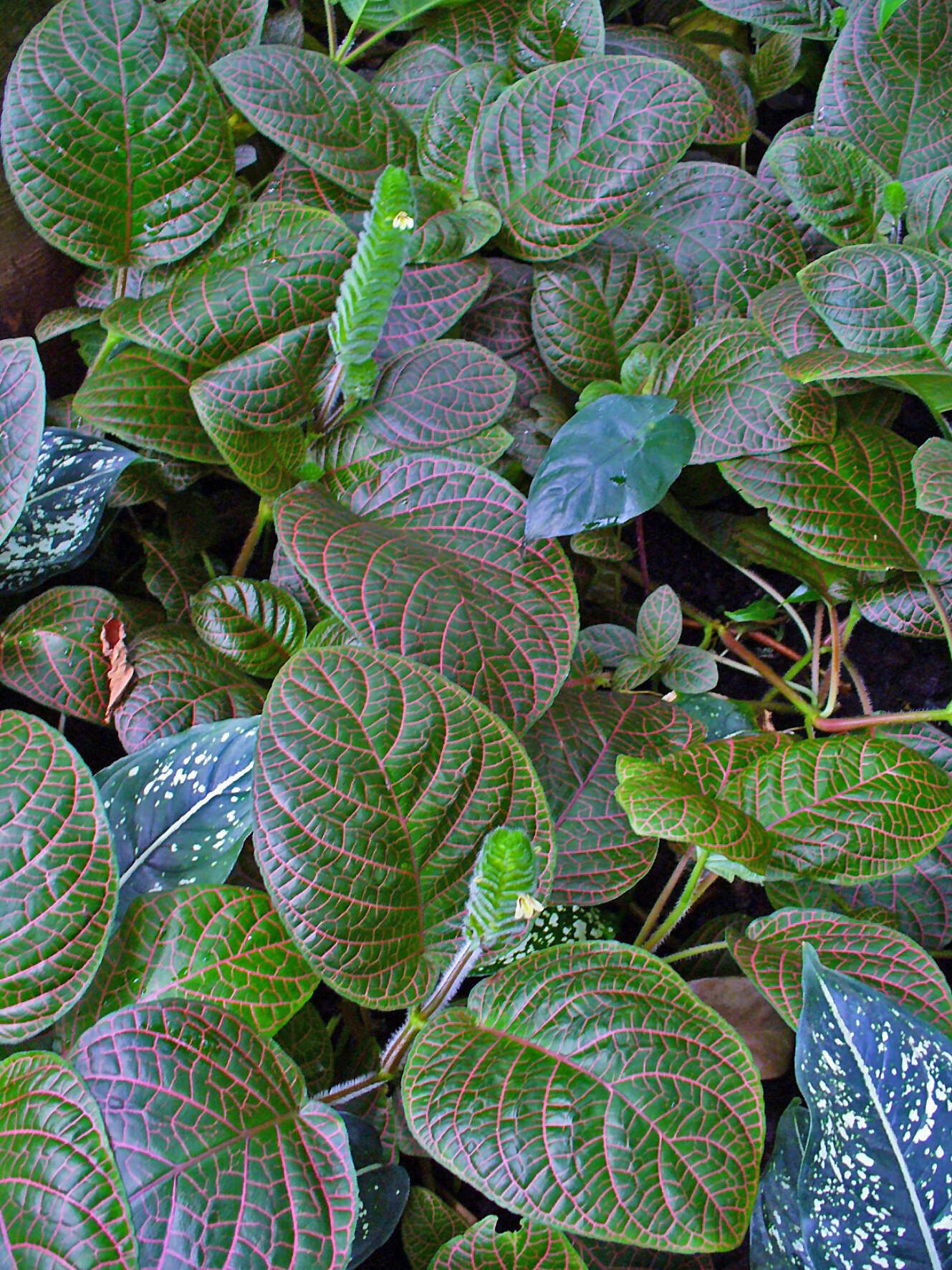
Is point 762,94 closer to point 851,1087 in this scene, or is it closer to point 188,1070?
point 851,1087

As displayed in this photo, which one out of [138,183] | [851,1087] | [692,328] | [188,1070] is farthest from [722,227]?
[188,1070]

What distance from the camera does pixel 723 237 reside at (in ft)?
4.41

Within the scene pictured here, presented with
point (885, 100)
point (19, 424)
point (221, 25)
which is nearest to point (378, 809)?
point (19, 424)

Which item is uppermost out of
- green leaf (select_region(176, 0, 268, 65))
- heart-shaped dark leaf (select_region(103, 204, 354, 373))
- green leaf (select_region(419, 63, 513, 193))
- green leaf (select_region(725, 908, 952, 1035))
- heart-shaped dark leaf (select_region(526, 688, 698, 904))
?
green leaf (select_region(176, 0, 268, 65))

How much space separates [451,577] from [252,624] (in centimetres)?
25

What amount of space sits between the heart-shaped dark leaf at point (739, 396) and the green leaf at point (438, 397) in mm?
232

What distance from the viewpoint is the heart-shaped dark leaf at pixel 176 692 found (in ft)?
3.34

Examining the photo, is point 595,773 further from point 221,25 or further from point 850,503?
point 221,25

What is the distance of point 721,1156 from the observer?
27.9 inches

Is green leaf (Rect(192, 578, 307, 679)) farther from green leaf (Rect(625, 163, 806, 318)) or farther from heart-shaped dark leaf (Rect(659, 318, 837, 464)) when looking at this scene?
green leaf (Rect(625, 163, 806, 318))

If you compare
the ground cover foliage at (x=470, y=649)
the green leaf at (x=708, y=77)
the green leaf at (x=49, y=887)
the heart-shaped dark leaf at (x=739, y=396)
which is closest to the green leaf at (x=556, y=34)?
the ground cover foliage at (x=470, y=649)

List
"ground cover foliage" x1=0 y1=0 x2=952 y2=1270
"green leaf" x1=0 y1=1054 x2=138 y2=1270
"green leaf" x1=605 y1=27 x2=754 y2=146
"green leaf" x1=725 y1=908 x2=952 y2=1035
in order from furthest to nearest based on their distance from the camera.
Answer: "green leaf" x1=605 y1=27 x2=754 y2=146, "green leaf" x1=725 y1=908 x2=952 y2=1035, "ground cover foliage" x1=0 y1=0 x2=952 y2=1270, "green leaf" x1=0 y1=1054 x2=138 y2=1270

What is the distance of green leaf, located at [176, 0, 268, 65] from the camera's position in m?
1.32

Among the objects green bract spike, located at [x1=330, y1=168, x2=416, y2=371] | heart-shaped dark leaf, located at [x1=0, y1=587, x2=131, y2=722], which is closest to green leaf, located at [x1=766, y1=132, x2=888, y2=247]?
green bract spike, located at [x1=330, y1=168, x2=416, y2=371]
